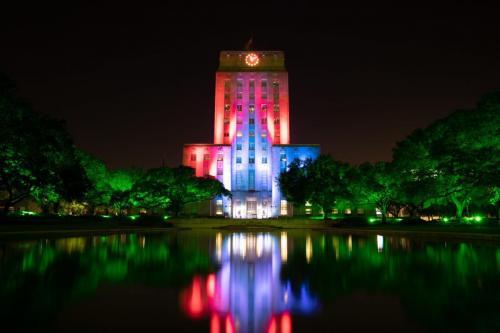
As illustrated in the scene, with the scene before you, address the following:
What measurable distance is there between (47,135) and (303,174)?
139 feet

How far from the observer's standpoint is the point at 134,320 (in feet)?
25.2

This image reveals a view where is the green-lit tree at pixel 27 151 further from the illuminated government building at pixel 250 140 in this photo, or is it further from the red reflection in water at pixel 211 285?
the illuminated government building at pixel 250 140

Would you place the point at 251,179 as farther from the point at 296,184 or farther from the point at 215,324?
the point at 215,324

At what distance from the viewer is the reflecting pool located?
741 centimetres

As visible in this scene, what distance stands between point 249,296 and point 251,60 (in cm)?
9574

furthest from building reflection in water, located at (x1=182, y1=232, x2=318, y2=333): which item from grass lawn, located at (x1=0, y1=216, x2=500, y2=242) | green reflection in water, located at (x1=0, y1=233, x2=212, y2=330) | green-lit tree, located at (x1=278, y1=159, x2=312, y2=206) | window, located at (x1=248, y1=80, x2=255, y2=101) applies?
window, located at (x1=248, y1=80, x2=255, y2=101)

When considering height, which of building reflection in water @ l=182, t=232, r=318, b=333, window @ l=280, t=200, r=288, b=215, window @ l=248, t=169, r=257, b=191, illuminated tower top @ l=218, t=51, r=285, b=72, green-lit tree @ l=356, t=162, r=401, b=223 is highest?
illuminated tower top @ l=218, t=51, r=285, b=72

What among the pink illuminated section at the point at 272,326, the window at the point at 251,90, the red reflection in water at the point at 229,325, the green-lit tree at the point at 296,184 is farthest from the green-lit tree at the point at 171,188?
the pink illuminated section at the point at 272,326

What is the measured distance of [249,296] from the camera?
31.7 ft

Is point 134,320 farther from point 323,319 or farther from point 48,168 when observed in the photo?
point 48,168

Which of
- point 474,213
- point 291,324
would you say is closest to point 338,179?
point 474,213

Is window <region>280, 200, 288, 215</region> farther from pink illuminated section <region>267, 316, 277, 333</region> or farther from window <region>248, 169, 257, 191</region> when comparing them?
pink illuminated section <region>267, 316, 277, 333</region>

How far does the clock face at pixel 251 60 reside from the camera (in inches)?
3969

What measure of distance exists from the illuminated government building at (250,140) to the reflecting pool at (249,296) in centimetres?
7771
